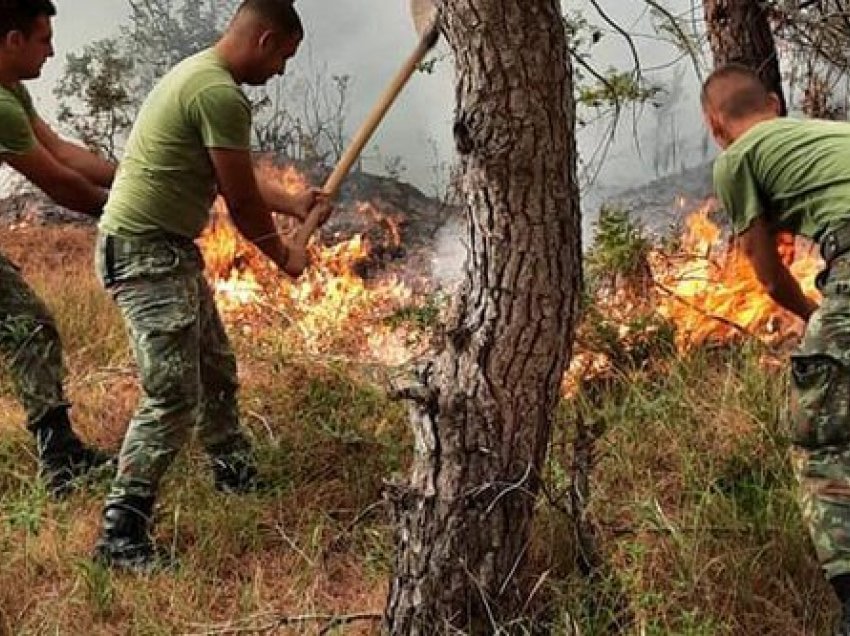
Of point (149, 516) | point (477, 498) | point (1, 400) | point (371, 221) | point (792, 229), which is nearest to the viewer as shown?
point (477, 498)

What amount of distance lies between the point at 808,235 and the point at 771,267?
0.49 ft

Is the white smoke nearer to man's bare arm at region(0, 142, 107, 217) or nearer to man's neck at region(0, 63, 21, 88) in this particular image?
man's bare arm at region(0, 142, 107, 217)

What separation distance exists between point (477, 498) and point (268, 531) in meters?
1.25

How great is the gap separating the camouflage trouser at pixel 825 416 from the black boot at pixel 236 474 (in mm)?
2048

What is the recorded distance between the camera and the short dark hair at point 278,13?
4188 millimetres

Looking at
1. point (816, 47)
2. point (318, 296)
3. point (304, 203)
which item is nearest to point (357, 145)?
point (304, 203)

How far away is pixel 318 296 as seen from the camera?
A: 22.3ft

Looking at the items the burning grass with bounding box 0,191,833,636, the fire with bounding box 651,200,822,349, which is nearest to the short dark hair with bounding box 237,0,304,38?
the burning grass with bounding box 0,191,833,636

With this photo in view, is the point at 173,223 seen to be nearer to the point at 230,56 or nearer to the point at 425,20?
the point at 230,56

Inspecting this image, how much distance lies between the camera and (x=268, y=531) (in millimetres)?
4340

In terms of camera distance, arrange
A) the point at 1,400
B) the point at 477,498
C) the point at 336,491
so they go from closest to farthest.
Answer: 1. the point at 477,498
2. the point at 336,491
3. the point at 1,400

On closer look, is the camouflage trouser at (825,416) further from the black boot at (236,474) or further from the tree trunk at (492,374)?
the black boot at (236,474)

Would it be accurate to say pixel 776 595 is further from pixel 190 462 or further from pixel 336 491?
pixel 190 462

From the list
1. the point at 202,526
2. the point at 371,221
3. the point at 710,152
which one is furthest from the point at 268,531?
the point at 710,152
